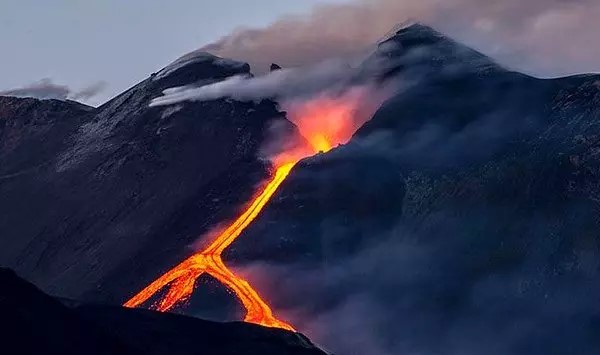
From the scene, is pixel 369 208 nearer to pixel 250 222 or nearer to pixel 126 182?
pixel 250 222

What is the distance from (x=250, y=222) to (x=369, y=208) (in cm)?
1121

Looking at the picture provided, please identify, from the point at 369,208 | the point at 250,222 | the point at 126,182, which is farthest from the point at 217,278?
the point at 126,182

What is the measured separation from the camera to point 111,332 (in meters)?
58.2

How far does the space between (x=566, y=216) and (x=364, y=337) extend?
21341 millimetres

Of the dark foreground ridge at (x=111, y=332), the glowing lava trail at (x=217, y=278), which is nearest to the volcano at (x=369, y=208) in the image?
the glowing lava trail at (x=217, y=278)

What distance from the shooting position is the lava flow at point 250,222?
99.3 metres

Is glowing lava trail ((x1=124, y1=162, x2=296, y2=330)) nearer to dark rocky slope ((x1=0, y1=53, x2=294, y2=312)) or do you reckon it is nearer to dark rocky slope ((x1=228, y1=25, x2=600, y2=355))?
dark rocky slope ((x1=228, y1=25, x2=600, y2=355))

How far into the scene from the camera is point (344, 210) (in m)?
118

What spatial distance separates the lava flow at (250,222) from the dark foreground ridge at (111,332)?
25582 millimetres

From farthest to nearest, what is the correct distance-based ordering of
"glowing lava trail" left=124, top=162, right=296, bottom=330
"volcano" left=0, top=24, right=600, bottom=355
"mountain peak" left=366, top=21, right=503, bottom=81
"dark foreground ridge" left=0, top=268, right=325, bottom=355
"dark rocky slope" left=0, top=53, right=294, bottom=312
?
"mountain peak" left=366, top=21, right=503, bottom=81 → "dark rocky slope" left=0, top=53, right=294, bottom=312 → "volcano" left=0, top=24, right=600, bottom=355 → "glowing lava trail" left=124, top=162, right=296, bottom=330 → "dark foreground ridge" left=0, top=268, right=325, bottom=355

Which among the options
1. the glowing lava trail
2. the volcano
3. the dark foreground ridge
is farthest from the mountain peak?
the dark foreground ridge

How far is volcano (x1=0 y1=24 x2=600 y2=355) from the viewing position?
3878 inches

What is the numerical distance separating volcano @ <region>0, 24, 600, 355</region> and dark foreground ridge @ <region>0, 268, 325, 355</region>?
89.2ft

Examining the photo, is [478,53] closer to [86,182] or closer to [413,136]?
[413,136]
